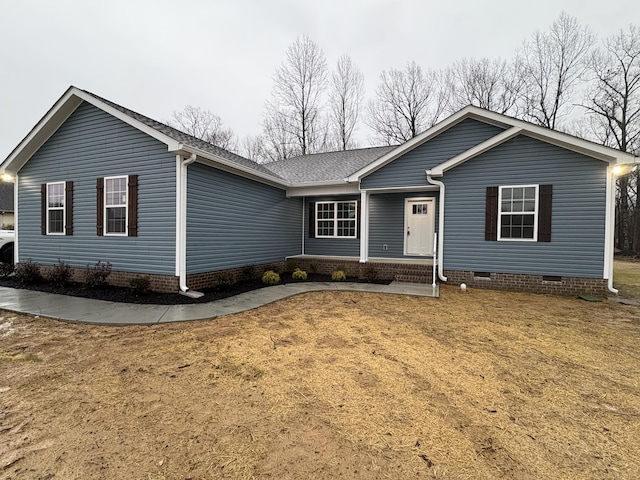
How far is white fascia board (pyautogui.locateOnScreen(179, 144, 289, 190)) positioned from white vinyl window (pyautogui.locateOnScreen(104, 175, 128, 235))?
2.15 m

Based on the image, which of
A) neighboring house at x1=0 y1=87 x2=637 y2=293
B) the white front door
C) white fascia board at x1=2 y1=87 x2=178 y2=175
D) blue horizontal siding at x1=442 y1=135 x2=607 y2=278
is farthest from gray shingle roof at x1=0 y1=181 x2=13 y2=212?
blue horizontal siding at x1=442 y1=135 x2=607 y2=278

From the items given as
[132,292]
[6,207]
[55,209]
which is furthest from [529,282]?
[6,207]

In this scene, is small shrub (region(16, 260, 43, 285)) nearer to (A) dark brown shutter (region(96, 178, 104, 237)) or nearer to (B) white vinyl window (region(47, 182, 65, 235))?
(B) white vinyl window (region(47, 182, 65, 235))

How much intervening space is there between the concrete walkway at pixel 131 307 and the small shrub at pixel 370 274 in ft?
4.64

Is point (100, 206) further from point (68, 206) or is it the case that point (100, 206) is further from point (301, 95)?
point (301, 95)

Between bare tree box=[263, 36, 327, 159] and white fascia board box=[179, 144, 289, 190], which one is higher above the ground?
bare tree box=[263, 36, 327, 159]

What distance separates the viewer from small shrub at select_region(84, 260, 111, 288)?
750 cm

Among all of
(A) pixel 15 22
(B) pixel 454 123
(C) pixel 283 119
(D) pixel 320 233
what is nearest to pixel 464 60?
(C) pixel 283 119

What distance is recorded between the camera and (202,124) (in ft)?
90.9

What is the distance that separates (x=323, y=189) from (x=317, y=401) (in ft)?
28.8

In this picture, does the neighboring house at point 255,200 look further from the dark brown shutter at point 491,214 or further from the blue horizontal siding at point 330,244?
A: the blue horizontal siding at point 330,244

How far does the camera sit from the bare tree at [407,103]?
22.7 m

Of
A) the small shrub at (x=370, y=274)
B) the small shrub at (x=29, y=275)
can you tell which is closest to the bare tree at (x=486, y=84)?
the small shrub at (x=370, y=274)

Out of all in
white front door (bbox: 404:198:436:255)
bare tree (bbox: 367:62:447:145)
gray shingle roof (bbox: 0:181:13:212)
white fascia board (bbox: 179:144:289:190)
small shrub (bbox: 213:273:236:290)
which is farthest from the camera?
gray shingle roof (bbox: 0:181:13:212)
